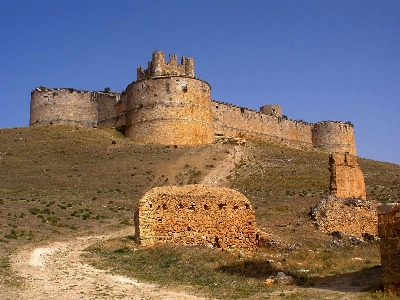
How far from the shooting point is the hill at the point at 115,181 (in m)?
17.8

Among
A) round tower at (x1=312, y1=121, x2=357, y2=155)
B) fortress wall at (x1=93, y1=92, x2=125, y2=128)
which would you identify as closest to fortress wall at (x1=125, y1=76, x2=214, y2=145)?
fortress wall at (x1=93, y1=92, x2=125, y2=128)

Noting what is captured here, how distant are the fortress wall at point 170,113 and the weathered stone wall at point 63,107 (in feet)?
23.8

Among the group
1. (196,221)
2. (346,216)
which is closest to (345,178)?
(346,216)

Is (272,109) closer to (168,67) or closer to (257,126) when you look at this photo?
(257,126)

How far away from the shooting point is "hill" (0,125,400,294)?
17750mm

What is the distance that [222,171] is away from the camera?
35.4m

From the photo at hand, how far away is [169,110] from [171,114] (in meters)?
0.48

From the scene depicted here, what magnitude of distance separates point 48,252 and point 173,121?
29.8m

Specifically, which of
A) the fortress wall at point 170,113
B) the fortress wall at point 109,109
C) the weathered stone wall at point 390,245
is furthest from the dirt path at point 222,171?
the weathered stone wall at point 390,245

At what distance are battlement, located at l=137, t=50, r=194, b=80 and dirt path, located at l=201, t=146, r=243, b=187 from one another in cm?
1062

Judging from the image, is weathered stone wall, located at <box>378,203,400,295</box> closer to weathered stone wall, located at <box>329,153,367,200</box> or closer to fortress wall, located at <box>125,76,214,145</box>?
weathered stone wall, located at <box>329,153,367,200</box>

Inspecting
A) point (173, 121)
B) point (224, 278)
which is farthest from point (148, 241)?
point (173, 121)

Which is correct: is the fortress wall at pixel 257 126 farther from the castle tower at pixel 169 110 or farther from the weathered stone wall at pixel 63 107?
the weathered stone wall at pixel 63 107

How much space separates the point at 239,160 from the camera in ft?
128
